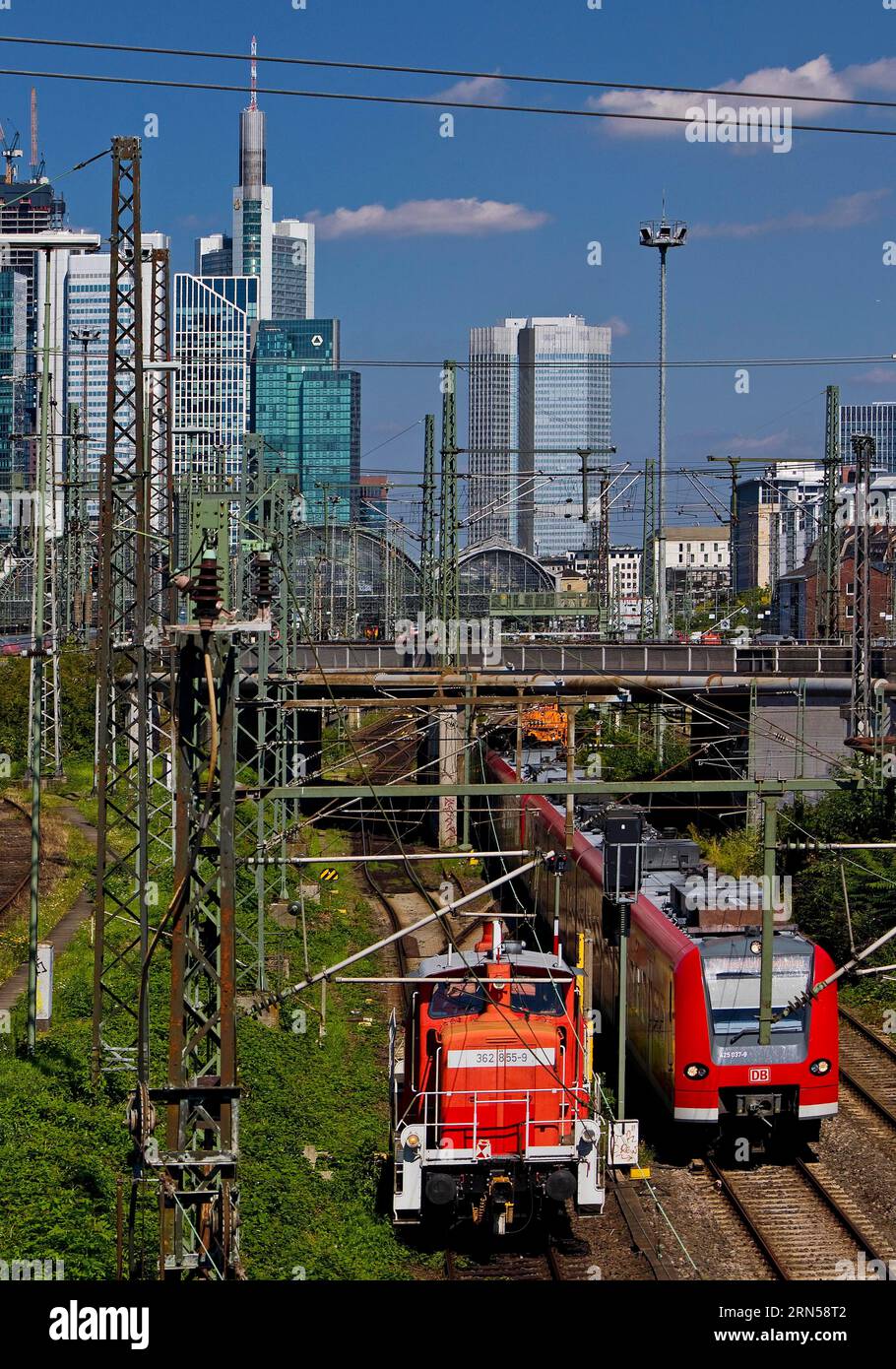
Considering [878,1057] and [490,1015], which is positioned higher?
[490,1015]

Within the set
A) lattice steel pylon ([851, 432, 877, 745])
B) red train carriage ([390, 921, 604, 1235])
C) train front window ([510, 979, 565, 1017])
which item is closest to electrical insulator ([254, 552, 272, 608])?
red train carriage ([390, 921, 604, 1235])

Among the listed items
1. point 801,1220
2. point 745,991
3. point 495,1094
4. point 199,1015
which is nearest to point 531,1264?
point 495,1094

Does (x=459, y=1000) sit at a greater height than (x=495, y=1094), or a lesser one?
greater

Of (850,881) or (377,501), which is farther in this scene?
(377,501)

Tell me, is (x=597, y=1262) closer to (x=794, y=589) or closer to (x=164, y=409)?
(x=164, y=409)

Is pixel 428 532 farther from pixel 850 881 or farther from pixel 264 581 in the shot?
pixel 264 581

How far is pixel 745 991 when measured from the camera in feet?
45.6

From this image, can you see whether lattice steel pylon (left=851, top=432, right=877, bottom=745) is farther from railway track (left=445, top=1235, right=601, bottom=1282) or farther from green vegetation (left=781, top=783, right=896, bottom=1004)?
railway track (left=445, top=1235, right=601, bottom=1282)

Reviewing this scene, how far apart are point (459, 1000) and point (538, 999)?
2.14 ft

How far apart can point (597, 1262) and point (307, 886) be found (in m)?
15.7
